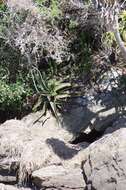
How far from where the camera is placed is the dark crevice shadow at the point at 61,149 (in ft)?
30.2

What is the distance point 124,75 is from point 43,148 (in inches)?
98.1

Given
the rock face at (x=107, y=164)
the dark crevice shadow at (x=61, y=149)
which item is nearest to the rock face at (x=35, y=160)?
the dark crevice shadow at (x=61, y=149)

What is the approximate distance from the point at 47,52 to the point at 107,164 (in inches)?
138

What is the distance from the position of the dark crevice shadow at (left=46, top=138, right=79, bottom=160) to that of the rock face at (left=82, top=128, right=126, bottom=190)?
1.90 feet

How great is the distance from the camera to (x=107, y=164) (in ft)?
27.1

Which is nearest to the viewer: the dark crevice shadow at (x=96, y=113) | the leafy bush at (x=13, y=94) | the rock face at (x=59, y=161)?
the rock face at (x=59, y=161)

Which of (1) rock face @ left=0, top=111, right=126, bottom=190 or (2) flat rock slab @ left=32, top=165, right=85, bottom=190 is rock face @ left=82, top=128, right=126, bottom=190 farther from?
(2) flat rock slab @ left=32, top=165, right=85, bottom=190

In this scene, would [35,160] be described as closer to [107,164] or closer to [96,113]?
[107,164]

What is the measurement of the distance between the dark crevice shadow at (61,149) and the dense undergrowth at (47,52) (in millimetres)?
1316

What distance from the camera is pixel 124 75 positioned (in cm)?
1078

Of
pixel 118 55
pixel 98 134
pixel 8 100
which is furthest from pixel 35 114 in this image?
pixel 118 55

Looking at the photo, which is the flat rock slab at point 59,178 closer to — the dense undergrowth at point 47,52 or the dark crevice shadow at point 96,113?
the dark crevice shadow at point 96,113

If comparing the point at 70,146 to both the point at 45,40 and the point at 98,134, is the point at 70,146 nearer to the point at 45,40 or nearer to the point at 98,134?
the point at 98,134

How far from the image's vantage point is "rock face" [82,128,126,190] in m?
8.05
